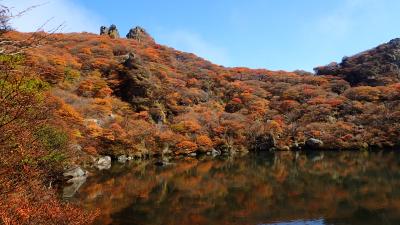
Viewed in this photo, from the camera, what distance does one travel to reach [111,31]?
347 feet

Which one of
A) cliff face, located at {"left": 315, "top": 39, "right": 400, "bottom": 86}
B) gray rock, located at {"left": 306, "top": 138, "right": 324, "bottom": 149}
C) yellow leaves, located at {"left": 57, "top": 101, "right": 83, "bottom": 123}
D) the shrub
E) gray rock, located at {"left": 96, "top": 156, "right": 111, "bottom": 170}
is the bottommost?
gray rock, located at {"left": 96, "top": 156, "right": 111, "bottom": 170}

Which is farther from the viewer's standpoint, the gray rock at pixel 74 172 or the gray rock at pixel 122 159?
the gray rock at pixel 122 159

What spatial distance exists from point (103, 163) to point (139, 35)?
71.7 m

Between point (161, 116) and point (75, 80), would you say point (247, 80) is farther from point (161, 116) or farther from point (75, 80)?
point (75, 80)

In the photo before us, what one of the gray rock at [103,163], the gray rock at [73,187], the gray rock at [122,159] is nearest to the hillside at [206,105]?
the gray rock at [122,159]

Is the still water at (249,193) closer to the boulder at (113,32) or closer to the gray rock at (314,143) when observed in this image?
the gray rock at (314,143)

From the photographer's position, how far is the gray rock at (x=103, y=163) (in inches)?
1698

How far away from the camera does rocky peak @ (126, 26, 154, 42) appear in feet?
362

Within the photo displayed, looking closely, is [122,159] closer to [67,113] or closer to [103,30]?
[67,113]

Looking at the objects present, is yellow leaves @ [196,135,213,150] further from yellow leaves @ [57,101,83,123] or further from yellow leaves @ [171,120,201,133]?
yellow leaves @ [57,101,83,123]

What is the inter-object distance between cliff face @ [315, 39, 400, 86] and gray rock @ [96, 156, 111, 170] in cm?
5632

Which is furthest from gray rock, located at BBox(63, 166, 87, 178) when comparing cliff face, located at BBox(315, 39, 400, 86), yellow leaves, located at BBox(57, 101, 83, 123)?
cliff face, located at BBox(315, 39, 400, 86)

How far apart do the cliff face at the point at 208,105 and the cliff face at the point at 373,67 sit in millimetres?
235

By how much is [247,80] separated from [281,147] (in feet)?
94.6
